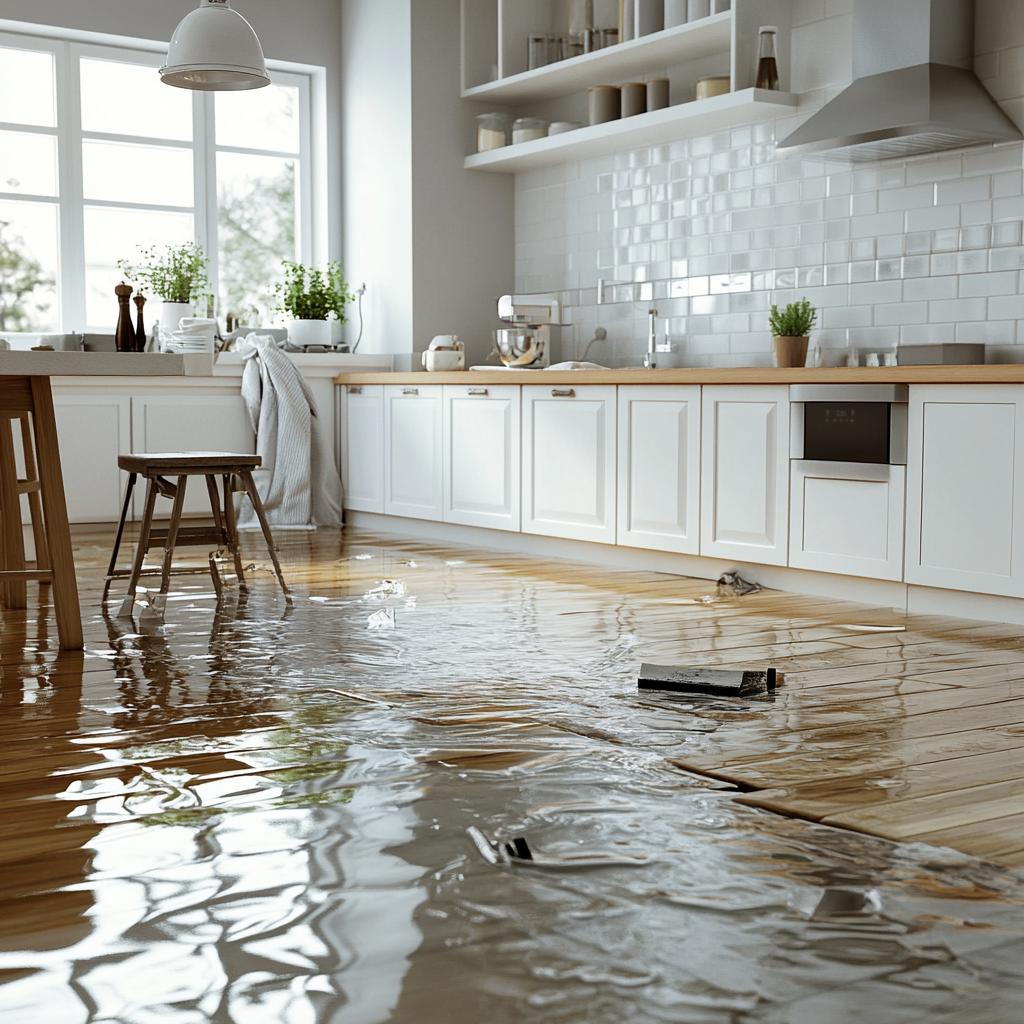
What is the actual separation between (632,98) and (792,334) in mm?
1696

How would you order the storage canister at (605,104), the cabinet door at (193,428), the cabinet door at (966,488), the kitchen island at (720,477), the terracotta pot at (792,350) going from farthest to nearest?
1. the cabinet door at (193,428)
2. the storage canister at (605,104)
3. the terracotta pot at (792,350)
4. the kitchen island at (720,477)
5. the cabinet door at (966,488)

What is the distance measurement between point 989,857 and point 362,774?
1.00m

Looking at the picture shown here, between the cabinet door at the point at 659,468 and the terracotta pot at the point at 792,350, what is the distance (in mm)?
359

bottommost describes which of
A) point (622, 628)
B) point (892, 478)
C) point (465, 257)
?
point (622, 628)

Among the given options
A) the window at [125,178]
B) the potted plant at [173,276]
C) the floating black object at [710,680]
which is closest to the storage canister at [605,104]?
the window at [125,178]

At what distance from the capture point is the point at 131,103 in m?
7.04

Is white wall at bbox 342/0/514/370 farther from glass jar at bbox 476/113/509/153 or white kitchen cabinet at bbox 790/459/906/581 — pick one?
white kitchen cabinet at bbox 790/459/906/581

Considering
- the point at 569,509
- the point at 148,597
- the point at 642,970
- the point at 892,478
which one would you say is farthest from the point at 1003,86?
the point at 642,970

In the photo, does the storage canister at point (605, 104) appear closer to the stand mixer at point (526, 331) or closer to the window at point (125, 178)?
the stand mixer at point (526, 331)

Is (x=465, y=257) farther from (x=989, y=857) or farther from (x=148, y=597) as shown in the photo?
(x=989, y=857)

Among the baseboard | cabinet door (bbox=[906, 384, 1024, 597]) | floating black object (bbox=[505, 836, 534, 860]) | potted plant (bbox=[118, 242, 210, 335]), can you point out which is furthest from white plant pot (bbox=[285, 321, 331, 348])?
floating black object (bbox=[505, 836, 534, 860])

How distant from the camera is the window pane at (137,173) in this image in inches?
274

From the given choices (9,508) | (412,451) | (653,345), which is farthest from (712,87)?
(9,508)

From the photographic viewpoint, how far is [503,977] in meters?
1.43
